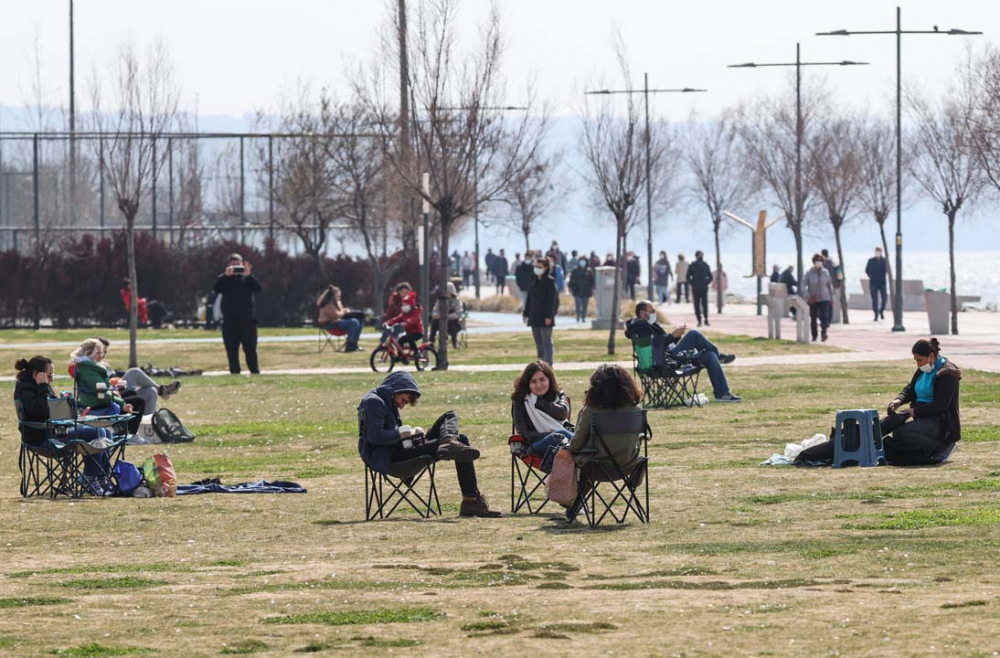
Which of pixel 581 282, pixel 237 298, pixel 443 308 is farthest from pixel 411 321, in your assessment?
pixel 581 282

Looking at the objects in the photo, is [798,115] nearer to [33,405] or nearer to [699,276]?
[699,276]

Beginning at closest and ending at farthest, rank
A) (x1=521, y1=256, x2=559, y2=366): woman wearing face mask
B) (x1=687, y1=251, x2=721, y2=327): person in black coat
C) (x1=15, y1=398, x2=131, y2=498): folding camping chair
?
(x1=15, y1=398, x2=131, y2=498): folding camping chair → (x1=521, y1=256, x2=559, y2=366): woman wearing face mask → (x1=687, y1=251, x2=721, y2=327): person in black coat

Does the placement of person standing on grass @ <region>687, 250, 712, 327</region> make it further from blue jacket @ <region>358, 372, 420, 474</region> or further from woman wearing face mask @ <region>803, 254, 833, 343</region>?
blue jacket @ <region>358, 372, 420, 474</region>

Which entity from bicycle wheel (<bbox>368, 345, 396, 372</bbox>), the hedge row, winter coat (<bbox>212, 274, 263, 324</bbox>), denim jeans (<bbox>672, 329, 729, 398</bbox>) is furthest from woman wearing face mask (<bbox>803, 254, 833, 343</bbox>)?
the hedge row

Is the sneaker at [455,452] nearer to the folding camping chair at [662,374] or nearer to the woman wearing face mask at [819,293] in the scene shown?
the folding camping chair at [662,374]

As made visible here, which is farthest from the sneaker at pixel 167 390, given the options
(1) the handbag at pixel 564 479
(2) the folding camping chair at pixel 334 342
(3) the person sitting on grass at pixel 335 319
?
(2) the folding camping chair at pixel 334 342

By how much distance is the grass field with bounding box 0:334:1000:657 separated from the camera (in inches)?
335

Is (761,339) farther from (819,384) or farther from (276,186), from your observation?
(276,186)

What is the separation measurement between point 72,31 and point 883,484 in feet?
191

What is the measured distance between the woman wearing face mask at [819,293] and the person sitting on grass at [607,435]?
948 inches

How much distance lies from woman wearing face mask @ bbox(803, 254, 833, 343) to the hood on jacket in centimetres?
2400

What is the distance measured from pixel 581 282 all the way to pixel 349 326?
51.9 ft

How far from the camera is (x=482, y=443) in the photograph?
733 inches

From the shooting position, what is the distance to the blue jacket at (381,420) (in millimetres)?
13352
